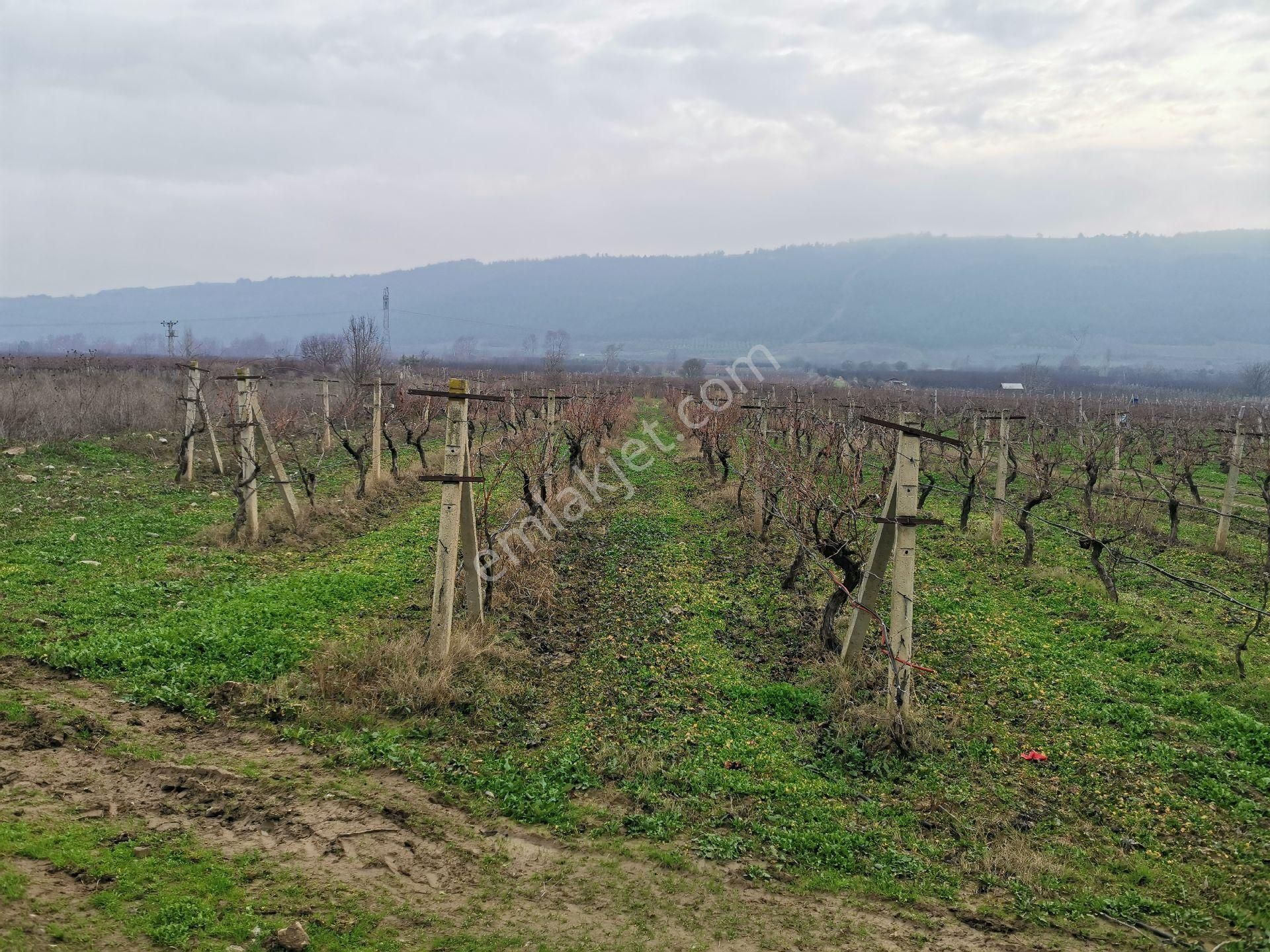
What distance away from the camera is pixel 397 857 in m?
4.45

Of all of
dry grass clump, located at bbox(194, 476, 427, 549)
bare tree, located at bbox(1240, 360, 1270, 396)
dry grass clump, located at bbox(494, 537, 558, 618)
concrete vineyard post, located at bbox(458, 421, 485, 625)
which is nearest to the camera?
Answer: concrete vineyard post, located at bbox(458, 421, 485, 625)

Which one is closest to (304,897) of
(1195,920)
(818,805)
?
(818,805)

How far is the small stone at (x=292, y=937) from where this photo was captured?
360 cm

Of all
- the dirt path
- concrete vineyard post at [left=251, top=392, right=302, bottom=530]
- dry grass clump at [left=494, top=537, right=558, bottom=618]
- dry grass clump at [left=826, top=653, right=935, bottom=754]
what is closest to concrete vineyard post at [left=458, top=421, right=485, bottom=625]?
dry grass clump at [left=494, top=537, right=558, bottom=618]

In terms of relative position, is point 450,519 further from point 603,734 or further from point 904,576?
point 904,576

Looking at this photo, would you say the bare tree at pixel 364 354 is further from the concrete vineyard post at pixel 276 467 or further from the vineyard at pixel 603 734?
the vineyard at pixel 603 734

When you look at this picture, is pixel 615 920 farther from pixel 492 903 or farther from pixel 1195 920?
pixel 1195 920

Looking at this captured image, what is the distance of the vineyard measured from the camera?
4.12 metres

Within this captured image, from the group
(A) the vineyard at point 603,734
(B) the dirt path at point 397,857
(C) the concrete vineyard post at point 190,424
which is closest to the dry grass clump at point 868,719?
(A) the vineyard at point 603,734

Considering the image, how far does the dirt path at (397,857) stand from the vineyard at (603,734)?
22mm

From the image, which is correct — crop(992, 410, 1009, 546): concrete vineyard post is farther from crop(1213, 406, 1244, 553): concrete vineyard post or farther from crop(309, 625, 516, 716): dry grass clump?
crop(309, 625, 516, 716): dry grass clump

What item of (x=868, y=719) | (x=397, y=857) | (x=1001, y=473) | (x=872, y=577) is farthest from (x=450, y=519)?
(x=1001, y=473)

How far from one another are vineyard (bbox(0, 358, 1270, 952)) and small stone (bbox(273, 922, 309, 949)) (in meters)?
0.02

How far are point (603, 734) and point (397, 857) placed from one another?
212 cm
